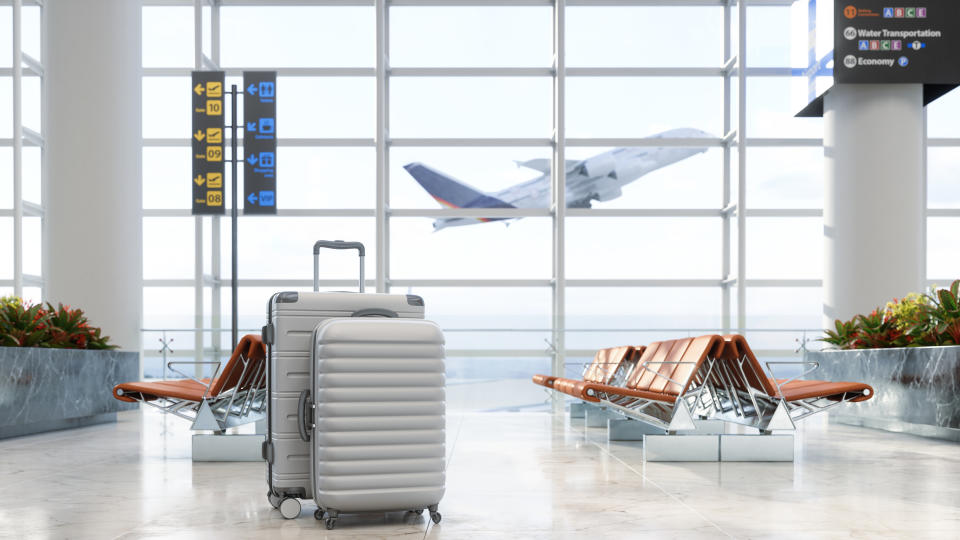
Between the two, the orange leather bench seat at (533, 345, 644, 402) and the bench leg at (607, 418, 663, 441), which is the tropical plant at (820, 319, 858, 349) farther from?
the bench leg at (607, 418, 663, 441)

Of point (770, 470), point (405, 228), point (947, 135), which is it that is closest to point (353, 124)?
point (405, 228)

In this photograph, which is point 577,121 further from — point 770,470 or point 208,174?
point 770,470

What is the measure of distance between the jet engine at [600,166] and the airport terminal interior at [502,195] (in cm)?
4

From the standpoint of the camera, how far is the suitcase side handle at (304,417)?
11.2 ft

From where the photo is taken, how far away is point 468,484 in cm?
446

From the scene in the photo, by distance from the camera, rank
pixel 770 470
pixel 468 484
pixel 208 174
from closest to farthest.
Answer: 1. pixel 468 484
2. pixel 770 470
3. pixel 208 174

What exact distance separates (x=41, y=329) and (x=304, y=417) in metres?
5.22

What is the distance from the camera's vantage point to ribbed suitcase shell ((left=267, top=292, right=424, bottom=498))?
3492mm

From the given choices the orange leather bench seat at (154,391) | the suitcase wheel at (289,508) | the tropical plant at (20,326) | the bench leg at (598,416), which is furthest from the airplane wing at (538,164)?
the suitcase wheel at (289,508)

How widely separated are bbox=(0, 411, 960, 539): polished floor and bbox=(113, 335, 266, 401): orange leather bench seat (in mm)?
387

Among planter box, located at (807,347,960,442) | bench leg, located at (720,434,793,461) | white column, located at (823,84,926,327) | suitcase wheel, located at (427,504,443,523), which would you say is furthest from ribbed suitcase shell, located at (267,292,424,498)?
white column, located at (823,84,926,327)

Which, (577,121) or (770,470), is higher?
(577,121)

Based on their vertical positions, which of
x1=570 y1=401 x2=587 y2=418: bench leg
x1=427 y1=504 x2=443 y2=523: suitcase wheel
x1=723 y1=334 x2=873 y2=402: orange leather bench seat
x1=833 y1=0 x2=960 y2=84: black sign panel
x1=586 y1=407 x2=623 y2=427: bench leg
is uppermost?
x1=833 y1=0 x2=960 y2=84: black sign panel

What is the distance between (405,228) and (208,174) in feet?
14.3
